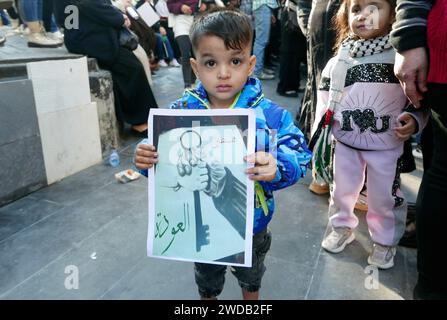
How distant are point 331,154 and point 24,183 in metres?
2.00

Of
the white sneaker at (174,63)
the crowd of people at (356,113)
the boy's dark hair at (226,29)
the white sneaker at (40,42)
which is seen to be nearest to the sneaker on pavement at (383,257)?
the crowd of people at (356,113)

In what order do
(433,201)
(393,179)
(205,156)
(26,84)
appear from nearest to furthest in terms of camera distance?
(205,156) < (433,201) < (393,179) < (26,84)

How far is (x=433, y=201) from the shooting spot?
57.4 inches

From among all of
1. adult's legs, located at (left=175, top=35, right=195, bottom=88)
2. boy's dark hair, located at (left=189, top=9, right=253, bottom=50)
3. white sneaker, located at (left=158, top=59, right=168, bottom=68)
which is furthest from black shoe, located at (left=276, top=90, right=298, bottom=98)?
boy's dark hair, located at (left=189, top=9, right=253, bottom=50)

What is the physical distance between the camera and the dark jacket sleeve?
1.33 metres

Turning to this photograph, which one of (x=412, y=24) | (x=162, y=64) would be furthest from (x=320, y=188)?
(x=162, y=64)

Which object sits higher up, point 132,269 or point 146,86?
point 146,86

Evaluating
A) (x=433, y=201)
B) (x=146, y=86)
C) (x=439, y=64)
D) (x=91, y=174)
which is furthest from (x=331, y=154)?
(x=146, y=86)

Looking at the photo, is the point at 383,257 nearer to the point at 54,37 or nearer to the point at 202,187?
the point at 202,187

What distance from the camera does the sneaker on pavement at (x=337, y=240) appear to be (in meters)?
2.12

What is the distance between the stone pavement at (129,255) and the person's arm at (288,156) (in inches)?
30.7

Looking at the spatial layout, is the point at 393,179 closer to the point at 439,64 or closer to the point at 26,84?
the point at 439,64

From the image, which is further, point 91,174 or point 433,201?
point 91,174

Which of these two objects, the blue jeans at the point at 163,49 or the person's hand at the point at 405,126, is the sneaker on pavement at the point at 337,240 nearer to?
the person's hand at the point at 405,126
